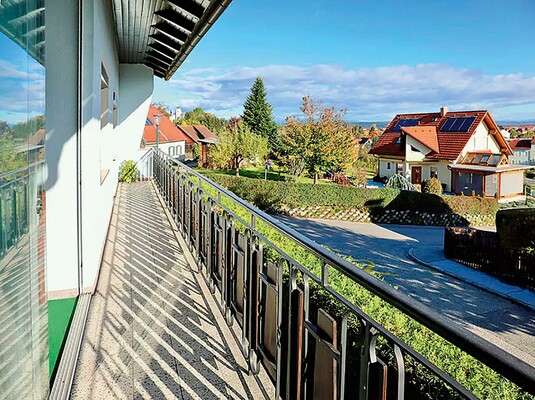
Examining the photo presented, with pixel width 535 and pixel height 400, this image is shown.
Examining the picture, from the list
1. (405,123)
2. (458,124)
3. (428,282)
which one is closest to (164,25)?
(428,282)

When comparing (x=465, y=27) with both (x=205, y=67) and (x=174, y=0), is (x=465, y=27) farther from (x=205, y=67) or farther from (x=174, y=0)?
(x=174, y=0)

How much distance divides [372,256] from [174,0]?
1117 cm

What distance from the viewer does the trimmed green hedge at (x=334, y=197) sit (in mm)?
19406

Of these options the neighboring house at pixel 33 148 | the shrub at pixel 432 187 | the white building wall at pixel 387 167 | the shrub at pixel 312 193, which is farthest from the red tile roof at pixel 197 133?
the neighboring house at pixel 33 148

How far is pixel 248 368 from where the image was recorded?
2.27m

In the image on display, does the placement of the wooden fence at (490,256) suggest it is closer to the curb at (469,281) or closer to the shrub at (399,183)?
the curb at (469,281)

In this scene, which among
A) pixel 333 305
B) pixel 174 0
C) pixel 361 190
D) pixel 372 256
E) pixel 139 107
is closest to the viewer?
pixel 333 305

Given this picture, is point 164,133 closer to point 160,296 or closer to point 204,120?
point 204,120

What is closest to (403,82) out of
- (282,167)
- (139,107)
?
(282,167)

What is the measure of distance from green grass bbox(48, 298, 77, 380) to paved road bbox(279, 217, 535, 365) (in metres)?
4.62

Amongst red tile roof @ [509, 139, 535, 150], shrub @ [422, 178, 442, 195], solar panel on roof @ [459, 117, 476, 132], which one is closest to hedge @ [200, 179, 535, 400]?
shrub @ [422, 178, 442, 195]

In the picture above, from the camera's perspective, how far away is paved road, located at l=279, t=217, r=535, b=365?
→ 855 centimetres

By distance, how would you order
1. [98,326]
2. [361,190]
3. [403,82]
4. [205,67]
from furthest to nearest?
[403,82], [205,67], [361,190], [98,326]

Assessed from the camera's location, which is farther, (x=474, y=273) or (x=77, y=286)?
(x=474, y=273)
